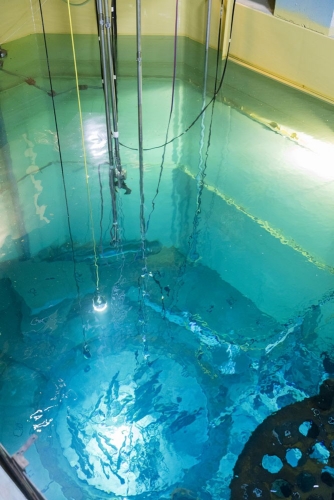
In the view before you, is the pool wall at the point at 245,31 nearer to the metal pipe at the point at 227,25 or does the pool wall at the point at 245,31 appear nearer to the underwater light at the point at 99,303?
the metal pipe at the point at 227,25


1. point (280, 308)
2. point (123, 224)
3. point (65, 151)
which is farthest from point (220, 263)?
point (65, 151)

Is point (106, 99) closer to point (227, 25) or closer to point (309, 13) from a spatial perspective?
point (309, 13)

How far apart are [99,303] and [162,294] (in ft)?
1.28

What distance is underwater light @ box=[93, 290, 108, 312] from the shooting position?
115 inches

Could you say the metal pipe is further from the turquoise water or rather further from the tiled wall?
the turquoise water

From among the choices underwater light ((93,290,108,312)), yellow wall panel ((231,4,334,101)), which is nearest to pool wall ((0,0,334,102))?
yellow wall panel ((231,4,334,101))

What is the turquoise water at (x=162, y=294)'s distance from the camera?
7.66 feet

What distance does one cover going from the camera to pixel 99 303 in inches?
116

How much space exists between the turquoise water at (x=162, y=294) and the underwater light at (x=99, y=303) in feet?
0.12

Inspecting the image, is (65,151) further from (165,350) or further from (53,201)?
(165,350)

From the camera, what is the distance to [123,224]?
3354 mm

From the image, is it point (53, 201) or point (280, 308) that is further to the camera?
point (53, 201)

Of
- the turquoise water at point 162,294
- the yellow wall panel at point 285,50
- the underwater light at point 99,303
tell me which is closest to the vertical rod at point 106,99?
the turquoise water at point 162,294

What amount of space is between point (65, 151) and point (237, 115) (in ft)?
5.33
